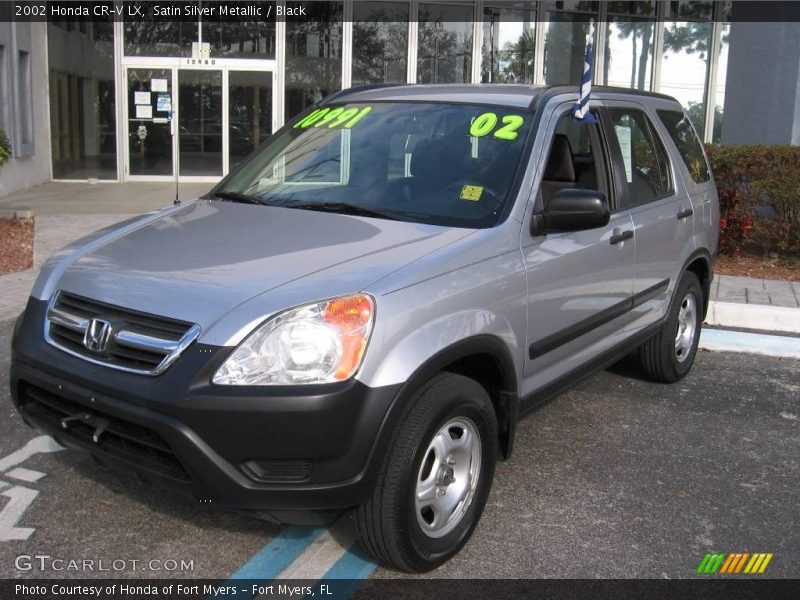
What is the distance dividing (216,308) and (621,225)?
2416 millimetres

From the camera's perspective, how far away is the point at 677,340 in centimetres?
548

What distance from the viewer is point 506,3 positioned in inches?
714

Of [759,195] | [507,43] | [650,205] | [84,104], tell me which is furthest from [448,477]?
[507,43]

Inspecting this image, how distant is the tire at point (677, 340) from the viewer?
5211mm

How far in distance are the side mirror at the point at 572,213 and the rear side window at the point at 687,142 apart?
2.03 meters

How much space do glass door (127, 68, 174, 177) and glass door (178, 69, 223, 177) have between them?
299 mm

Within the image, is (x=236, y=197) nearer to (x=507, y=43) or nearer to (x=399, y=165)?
(x=399, y=165)

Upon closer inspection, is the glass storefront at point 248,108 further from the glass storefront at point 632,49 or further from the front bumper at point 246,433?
the front bumper at point 246,433

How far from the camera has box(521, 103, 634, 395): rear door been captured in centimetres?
360

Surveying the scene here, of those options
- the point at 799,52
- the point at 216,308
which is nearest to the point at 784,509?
the point at 216,308

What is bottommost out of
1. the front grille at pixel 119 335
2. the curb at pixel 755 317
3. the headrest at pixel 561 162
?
the curb at pixel 755 317

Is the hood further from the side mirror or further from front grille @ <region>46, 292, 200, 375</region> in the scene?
the side mirror

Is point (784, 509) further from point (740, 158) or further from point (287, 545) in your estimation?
point (740, 158)

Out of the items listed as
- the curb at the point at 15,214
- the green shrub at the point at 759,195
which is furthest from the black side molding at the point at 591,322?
the curb at the point at 15,214
